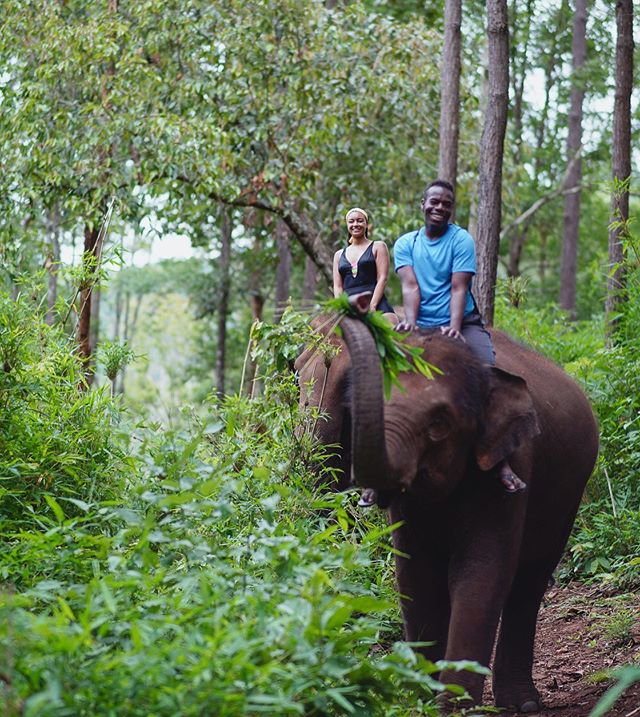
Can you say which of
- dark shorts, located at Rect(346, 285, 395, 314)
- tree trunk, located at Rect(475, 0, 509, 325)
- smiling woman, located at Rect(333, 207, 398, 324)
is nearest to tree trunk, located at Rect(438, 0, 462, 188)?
tree trunk, located at Rect(475, 0, 509, 325)

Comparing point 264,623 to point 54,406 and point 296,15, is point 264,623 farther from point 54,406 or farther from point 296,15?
point 296,15

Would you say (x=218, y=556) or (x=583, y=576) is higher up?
(x=218, y=556)

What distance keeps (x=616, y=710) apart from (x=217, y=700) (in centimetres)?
253

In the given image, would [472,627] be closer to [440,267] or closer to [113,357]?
[440,267]

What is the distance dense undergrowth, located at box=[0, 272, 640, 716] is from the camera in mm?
3359

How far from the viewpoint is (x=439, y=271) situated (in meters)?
6.00

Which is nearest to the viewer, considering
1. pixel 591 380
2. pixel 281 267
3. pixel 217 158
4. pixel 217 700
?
pixel 217 700

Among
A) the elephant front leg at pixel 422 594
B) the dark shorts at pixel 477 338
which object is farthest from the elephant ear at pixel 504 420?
the elephant front leg at pixel 422 594

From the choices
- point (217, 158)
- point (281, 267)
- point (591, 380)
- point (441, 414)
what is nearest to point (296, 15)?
point (217, 158)

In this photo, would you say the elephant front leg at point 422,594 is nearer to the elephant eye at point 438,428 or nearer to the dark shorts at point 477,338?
the elephant eye at point 438,428

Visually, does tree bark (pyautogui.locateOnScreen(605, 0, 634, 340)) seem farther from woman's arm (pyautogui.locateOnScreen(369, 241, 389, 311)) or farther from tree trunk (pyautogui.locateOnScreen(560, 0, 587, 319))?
tree trunk (pyautogui.locateOnScreen(560, 0, 587, 319))

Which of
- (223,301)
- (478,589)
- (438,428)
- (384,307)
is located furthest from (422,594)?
(223,301)

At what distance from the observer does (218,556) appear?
4.48 m

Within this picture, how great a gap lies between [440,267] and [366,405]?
1.90m
